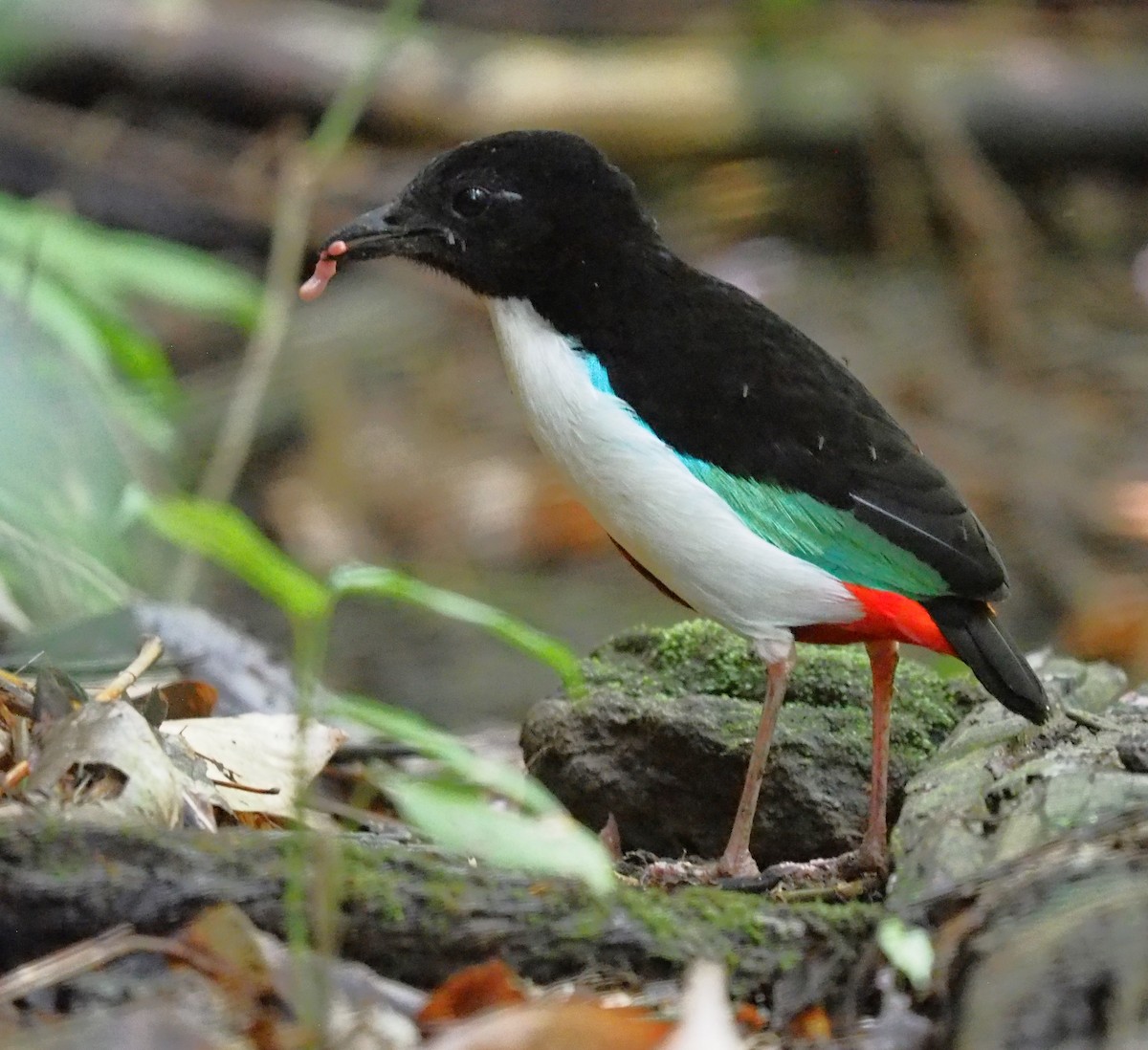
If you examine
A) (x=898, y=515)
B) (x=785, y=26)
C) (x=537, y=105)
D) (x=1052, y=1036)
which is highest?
(x=785, y=26)

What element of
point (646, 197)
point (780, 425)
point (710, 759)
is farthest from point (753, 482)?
point (646, 197)

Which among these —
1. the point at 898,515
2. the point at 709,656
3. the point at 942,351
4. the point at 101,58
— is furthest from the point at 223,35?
the point at 898,515

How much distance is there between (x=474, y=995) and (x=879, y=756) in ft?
4.86

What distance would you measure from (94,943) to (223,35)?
8.80 meters

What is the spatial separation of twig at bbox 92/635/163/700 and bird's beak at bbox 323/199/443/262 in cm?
98

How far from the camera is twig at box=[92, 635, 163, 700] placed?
351 centimetres

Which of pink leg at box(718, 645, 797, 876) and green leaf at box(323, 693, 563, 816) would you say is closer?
green leaf at box(323, 693, 563, 816)

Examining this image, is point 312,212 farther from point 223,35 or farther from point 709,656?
point 709,656

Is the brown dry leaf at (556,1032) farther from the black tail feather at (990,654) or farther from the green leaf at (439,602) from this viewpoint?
the black tail feather at (990,654)

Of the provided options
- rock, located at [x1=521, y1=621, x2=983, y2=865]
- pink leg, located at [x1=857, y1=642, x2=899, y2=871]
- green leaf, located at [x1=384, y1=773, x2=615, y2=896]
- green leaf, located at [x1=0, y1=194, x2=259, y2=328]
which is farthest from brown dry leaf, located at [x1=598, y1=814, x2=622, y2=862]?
green leaf, located at [x1=0, y1=194, x2=259, y2=328]

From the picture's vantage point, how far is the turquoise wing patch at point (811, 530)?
11.8 feet

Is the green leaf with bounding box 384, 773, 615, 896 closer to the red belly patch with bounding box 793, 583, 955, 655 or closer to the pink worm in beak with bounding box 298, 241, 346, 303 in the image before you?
the red belly patch with bounding box 793, 583, 955, 655

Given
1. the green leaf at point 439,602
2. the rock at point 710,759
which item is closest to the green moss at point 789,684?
the rock at point 710,759

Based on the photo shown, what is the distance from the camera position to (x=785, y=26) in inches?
448
